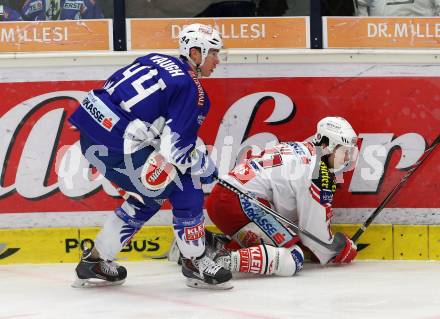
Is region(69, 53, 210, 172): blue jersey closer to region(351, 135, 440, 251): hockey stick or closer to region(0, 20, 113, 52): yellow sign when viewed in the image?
region(0, 20, 113, 52): yellow sign

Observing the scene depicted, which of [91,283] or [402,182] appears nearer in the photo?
[91,283]

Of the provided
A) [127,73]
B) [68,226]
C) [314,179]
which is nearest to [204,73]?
[127,73]

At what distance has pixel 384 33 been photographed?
5.80 m

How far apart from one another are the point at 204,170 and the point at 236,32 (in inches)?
47.6

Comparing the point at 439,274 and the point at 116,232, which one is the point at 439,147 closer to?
the point at 439,274

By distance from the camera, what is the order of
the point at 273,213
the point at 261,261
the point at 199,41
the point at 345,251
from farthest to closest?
the point at 345,251 < the point at 273,213 < the point at 261,261 < the point at 199,41

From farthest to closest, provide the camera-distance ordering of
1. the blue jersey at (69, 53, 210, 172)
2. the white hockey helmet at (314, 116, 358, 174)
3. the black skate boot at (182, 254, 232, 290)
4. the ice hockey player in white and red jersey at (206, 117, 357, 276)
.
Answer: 1. the white hockey helmet at (314, 116, 358, 174)
2. the ice hockey player in white and red jersey at (206, 117, 357, 276)
3. the black skate boot at (182, 254, 232, 290)
4. the blue jersey at (69, 53, 210, 172)

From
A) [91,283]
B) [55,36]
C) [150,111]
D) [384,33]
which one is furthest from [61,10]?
[384,33]

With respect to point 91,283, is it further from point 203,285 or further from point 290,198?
point 290,198

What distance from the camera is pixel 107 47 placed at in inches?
229

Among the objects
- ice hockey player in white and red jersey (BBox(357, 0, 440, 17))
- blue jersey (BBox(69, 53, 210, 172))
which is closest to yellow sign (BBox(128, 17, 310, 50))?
ice hockey player in white and red jersey (BBox(357, 0, 440, 17))

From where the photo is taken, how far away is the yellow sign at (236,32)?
19.1 ft

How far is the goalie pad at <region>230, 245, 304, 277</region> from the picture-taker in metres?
5.17

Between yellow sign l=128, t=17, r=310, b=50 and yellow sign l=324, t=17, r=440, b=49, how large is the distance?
0.18 m
